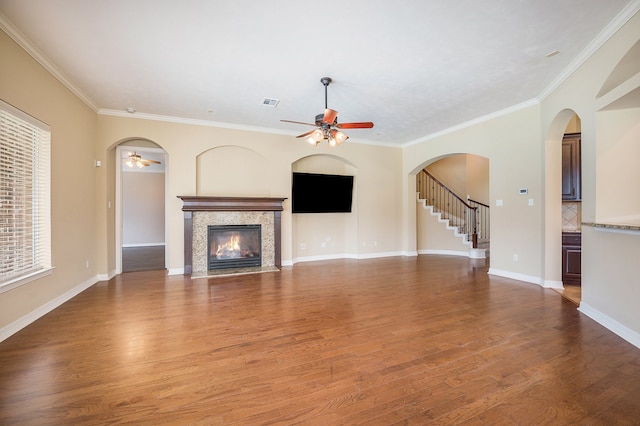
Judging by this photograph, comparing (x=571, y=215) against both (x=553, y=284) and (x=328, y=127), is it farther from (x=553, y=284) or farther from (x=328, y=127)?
(x=328, y=127)

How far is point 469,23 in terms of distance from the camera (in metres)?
2.68

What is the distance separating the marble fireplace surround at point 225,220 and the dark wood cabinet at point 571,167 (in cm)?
523

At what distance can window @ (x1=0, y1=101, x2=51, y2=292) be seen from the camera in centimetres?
287

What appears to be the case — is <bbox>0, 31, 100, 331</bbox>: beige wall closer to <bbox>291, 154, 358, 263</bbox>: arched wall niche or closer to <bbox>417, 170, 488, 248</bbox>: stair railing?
<bbox>291, 154, 358, 263</bbox>: arched wall niche

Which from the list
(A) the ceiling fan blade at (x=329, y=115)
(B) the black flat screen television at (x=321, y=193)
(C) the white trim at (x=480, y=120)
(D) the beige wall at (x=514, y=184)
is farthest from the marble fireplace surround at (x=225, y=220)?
(D) the beige wall at (x=514, y=184)

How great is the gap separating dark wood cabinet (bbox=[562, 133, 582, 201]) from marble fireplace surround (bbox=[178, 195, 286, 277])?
17.2 ft

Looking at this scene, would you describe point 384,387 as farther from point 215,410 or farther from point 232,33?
point 232,33

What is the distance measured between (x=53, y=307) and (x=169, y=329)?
191cm

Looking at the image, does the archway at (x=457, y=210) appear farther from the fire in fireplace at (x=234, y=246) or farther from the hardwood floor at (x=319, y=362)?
the fire in fireplace at (x=234, y=246)

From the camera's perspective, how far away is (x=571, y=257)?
4.48 metres

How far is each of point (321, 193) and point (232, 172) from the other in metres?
2.11

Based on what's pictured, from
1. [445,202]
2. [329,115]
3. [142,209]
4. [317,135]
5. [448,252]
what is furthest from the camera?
[142,209]

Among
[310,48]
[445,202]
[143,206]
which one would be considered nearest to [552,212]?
[445,202]

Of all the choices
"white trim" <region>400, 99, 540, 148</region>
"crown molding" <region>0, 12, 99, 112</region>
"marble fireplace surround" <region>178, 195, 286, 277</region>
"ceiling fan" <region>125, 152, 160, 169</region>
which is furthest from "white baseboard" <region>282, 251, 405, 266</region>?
"crown molding" <region>0, 12, 99, 112</region>
